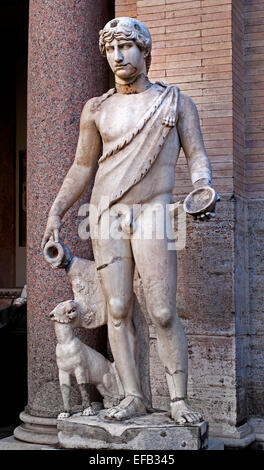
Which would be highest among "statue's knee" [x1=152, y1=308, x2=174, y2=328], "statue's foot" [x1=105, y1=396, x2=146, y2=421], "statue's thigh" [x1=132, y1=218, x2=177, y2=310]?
"statue's thigh" [x1=132, y1=218, x2=177, y2=310]

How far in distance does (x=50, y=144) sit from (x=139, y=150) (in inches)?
55.0

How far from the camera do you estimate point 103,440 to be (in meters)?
4.30

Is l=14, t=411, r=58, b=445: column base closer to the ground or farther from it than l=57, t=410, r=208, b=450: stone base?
closer to the ground

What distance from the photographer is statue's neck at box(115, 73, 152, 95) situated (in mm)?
4586

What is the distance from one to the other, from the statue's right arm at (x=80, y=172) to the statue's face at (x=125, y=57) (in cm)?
33

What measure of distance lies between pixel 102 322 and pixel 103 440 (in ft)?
2.47

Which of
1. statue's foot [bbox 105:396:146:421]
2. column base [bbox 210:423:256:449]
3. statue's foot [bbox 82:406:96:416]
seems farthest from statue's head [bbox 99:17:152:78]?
column base [bbox 210:423:256:449]

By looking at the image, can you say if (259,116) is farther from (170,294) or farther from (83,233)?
(170,294)

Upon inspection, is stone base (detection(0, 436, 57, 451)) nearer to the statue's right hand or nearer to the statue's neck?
the statue's right hand

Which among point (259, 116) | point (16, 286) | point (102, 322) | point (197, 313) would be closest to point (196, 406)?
point (197, 313)

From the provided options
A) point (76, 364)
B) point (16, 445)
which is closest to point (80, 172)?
point (76, 364)

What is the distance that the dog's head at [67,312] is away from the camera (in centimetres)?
465

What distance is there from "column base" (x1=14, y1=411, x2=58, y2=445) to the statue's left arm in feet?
7.46

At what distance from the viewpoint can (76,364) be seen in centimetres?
469
